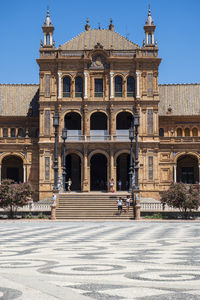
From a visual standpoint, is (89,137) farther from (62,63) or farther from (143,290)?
(143,290)

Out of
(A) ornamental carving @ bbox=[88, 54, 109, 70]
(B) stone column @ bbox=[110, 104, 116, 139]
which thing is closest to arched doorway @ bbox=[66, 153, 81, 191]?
(B) stone column @ bbox=[110, 104, 116, 139]

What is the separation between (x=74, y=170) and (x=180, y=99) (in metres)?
16.0

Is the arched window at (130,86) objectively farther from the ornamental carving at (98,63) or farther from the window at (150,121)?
the ornamental carving at (98,63)

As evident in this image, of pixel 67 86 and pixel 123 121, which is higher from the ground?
pixel 67 86

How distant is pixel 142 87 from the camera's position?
5444cm

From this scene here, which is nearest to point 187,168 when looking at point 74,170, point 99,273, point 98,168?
point 98,168

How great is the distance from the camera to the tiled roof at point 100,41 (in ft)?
187

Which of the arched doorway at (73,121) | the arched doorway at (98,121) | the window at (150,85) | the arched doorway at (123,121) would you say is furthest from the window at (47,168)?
the window at (150,85)

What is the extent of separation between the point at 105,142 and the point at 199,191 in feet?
59.4

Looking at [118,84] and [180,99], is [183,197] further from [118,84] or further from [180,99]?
[180,99]

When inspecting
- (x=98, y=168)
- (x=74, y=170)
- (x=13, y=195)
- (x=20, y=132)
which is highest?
(x=20, y=132)

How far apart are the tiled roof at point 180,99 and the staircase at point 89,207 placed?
2061cm

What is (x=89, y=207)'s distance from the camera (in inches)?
1561

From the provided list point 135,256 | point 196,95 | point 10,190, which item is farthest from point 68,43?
point 135,256
